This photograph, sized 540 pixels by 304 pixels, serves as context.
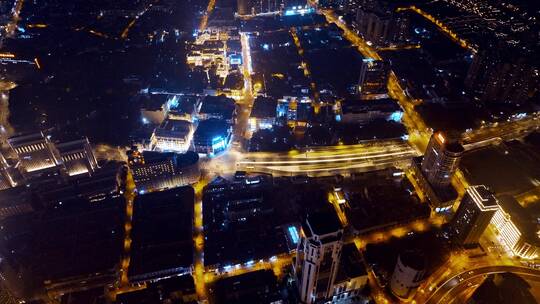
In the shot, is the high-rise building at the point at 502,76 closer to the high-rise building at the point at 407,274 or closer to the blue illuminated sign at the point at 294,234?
the high-rise building at the point at 407,274

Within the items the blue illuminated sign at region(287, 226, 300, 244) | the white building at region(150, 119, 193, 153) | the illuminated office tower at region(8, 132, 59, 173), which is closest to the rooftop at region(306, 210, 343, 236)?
the blue illuminated sign at region(287, 226, 300, 244)

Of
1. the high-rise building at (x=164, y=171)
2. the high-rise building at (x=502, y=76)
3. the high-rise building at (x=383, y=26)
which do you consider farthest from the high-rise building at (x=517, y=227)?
the high-rise building at (x=383, y=26)

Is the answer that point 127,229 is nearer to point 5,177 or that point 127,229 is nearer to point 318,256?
point 5,177

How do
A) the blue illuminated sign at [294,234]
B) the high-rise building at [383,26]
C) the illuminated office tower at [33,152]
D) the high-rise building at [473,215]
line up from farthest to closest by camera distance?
the high-rise building at [383,26], the illuminated office tower at [33,152], the blue illuminated sign at [294,234], the high-rise building at [473,215]

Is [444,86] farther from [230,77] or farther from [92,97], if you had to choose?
[92,97]

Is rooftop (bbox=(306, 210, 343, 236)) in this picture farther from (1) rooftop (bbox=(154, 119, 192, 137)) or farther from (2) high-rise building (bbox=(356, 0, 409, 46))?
(2) high-rise building (bbox=(356, 0, 409, 46))

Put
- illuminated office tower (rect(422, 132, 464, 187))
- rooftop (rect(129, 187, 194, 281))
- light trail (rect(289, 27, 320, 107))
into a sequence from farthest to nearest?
1. light trail (rect(289, 27, 320, 107))
2. illuminated office tower (rect(422, 132, 464, 187))
3. rooftop (rect(129, 187, 194, 281))
